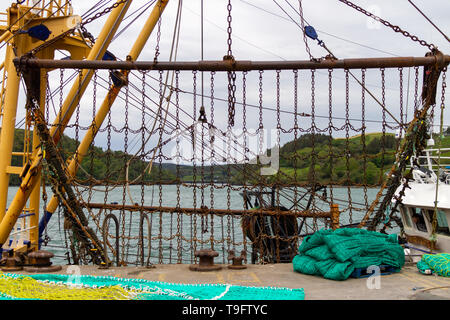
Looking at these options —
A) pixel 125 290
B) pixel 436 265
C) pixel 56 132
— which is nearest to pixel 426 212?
pixel 436 265

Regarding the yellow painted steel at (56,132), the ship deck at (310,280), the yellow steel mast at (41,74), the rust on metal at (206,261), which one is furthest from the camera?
the yellow steel mast at (41,74)

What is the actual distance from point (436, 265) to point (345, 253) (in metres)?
1.55

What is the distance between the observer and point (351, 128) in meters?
8.64

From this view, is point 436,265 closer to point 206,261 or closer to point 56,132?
point 206,261

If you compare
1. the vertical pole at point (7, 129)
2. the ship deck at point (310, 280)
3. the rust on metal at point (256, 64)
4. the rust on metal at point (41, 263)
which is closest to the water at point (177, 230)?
Answer: the ship deck at point (310, 280)

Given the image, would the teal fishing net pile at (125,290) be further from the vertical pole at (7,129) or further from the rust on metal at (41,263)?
the vertical pole at (7,129)

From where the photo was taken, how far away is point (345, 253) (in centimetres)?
675

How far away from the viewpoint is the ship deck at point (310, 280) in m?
5.86

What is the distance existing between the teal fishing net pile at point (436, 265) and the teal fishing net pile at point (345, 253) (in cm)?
35

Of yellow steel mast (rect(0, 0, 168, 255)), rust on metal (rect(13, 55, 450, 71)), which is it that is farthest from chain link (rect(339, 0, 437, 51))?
yellow steel mast (rect(0, 0, 168, 255))

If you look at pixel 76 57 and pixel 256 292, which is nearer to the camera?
pixel 256 292
